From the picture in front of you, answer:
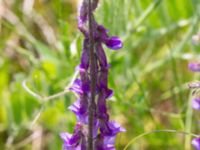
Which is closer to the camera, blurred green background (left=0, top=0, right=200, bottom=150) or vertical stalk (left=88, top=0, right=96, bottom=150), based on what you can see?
vertical stalk (left=88, top=0, right=96, bottom=150)

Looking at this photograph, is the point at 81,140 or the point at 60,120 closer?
the point at 81,140

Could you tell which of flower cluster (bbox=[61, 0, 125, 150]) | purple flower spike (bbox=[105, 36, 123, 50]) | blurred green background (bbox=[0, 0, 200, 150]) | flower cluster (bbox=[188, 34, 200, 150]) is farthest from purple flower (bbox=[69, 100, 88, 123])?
blurred green background (bbox=[0, 0, 200, 150])

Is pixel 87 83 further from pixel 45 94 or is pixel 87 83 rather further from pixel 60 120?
pixel 60 120

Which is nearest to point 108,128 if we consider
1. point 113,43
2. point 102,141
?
point 102,141

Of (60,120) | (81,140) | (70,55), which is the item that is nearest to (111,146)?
(81,140)

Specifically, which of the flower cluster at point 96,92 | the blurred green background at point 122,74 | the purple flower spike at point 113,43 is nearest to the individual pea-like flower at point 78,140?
the flower cluster at point 96,92

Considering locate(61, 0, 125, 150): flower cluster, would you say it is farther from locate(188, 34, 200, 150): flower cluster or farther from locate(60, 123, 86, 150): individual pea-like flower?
locate(188, 34, 200, 150): flower cluster
